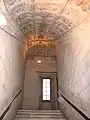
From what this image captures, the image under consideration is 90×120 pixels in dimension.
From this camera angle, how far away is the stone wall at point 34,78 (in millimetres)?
6719

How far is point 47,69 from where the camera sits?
278 inches

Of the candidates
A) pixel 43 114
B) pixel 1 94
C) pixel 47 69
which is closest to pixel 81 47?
pixel 1 94

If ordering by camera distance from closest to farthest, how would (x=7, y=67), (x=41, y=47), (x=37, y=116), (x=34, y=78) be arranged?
(x=7, y=67) → (x=37, y=116) → (x=34, y=78) → (x=41, y=47)

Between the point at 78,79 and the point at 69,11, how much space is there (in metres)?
1.04

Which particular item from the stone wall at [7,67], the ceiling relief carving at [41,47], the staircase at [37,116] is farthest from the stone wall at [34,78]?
the stone wall at [7,67]

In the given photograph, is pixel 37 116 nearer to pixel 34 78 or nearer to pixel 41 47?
pixel 34 78

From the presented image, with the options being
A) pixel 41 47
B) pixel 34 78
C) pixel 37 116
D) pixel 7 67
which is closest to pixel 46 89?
pixel 34 78

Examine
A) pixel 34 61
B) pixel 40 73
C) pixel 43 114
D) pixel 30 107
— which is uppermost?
pixel 34 61

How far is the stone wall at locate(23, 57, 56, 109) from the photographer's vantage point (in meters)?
6.72

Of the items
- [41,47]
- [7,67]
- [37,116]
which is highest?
[41,47]

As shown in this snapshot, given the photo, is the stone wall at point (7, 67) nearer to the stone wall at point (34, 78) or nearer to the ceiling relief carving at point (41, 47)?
the stone wall at point (34, 78)

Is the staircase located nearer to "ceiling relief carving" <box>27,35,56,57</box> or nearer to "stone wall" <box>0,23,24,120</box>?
"stone wall" <box>0,23,24,120</box>

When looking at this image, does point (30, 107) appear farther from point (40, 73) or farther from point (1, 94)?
point (1, 94)

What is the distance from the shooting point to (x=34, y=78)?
6.99m
